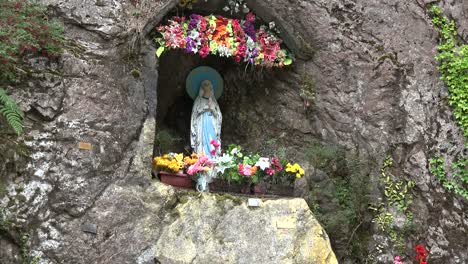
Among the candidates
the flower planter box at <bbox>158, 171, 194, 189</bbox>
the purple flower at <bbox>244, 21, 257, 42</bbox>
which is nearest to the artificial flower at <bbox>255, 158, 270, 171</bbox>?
the flower planter box at <bbox>158, 171, 194, 189</bbox>

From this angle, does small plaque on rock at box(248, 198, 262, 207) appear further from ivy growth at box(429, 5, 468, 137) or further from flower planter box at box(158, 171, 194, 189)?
ivy growth at box(429, 5, 468, 137)

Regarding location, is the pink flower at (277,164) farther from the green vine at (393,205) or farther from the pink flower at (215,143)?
the green vine at (393,205)

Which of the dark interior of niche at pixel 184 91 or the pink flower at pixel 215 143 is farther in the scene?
the dark interior of niche at pixel 184 91

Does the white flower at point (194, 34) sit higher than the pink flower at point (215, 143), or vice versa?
the white flower at point (194, 34)

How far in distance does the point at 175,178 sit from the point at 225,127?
70.8 inches

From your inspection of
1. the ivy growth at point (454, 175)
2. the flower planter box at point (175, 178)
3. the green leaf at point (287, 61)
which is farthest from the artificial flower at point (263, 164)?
the ivy growth at point (454, 175)

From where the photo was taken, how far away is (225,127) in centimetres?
815

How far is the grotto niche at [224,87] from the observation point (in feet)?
25.0

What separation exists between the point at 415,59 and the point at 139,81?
3722mm

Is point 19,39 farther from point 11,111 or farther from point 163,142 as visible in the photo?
point 163,142

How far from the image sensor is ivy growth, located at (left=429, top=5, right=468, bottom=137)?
24.7 ft

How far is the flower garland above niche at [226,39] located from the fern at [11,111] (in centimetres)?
187

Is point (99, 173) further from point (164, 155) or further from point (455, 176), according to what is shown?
point (455, 176)

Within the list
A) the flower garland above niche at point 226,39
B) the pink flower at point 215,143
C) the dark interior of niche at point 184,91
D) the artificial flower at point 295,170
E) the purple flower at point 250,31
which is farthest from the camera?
the dark interior of niche at point 184,91
